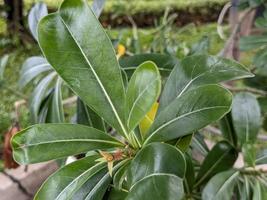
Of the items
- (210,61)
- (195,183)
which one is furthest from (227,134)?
(210,61)

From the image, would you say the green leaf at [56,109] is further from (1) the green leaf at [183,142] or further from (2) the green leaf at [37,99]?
(1) the green leaf at [183,142]

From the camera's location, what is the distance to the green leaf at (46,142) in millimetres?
492

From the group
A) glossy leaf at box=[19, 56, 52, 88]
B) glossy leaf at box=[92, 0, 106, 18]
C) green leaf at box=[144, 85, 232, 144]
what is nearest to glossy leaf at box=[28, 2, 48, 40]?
glossy leaf at box=[19, 56, 52, 88]

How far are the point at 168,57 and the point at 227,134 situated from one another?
19 cm

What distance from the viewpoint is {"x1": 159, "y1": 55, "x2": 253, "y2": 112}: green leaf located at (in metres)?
0.51

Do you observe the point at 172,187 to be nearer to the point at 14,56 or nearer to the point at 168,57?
the point at 168,57

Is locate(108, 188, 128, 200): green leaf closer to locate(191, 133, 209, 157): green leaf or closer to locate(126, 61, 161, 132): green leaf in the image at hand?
locate(126, 61, 161, 132): green leaf

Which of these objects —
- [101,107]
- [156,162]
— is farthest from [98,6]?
[156,162]

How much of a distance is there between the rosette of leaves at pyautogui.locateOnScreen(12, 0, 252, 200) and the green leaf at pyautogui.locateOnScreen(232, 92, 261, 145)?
154 millimetres

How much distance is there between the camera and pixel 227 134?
2.31 feet

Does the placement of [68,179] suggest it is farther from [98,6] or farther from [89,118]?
[98,6]

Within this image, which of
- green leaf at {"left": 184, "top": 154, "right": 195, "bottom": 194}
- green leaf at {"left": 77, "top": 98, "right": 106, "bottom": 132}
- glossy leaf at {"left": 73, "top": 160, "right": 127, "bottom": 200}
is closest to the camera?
glossy leaf at {"left": 73, "top": 160, "right": 127, "bottom": 200}

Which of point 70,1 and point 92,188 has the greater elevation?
point 70,1

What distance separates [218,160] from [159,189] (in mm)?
283
